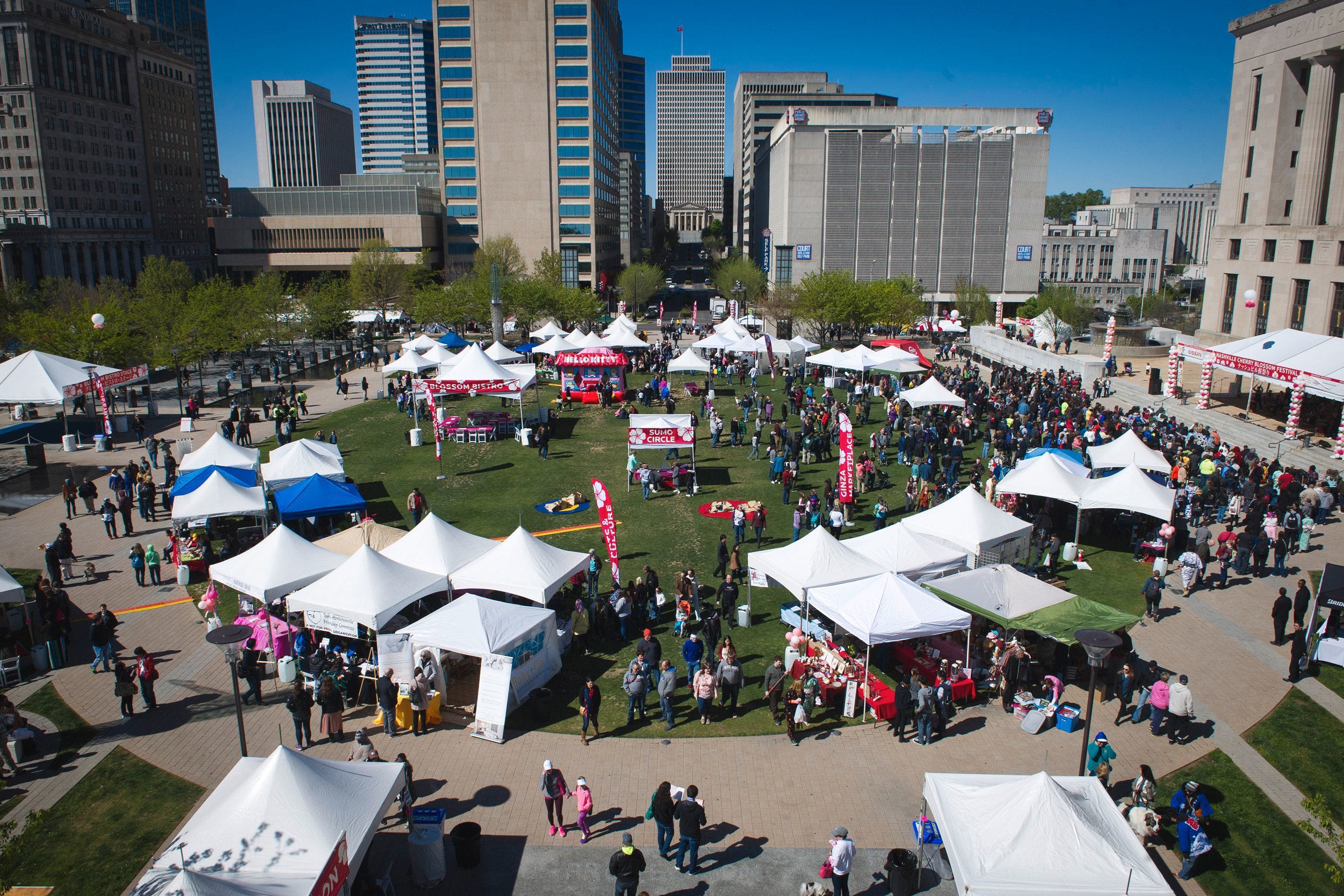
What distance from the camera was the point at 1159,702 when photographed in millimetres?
13516

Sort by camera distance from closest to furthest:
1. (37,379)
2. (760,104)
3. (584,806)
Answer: (584,806) < (37,379) < (760,104)

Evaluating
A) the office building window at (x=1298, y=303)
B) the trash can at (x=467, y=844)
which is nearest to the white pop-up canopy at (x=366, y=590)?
the trash can at (x=467, y=844)

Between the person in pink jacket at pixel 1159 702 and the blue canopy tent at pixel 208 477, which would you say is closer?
the person in pink jacket at pixel 1159 702

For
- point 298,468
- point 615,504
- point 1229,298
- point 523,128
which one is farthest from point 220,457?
point 523,128

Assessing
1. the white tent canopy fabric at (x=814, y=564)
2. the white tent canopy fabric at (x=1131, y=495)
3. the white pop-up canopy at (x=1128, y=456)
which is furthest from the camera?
the white pop-up canopy at (x=1128, y=456)

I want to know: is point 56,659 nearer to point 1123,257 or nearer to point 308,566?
point 308,566

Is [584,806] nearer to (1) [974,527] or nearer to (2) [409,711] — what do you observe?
(2) [409,711]

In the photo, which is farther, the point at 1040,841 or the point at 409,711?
the point at 409,711

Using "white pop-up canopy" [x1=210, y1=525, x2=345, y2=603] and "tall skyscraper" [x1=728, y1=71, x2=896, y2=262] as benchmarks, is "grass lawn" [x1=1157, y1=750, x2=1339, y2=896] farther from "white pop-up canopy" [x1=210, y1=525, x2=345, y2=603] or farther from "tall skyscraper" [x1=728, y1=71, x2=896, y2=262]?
"tall skyscraper" [x1=728, y1=71, x2=896, y2=262]

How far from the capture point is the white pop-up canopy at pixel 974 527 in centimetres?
1884

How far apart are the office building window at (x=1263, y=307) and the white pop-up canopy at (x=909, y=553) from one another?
41977 millimetres

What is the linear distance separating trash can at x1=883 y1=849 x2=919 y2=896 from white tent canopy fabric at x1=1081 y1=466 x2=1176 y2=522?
45.9 feet

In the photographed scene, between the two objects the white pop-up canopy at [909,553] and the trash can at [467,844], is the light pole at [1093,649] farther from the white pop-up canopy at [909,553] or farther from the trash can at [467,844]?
the trash can at [467,844]

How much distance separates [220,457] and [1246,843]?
25137mm
